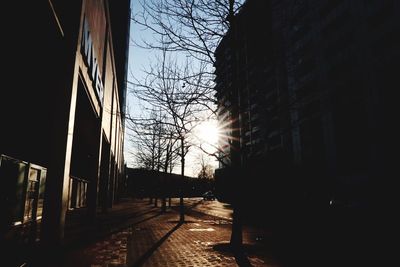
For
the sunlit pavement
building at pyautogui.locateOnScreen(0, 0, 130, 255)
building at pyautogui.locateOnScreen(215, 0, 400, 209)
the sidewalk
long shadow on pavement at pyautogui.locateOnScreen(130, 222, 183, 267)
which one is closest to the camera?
long shadow on pavement at pyautogui.locateOnScreen(130, 222, 183, 267)

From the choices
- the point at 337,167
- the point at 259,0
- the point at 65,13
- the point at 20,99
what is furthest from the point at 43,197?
the point at 337,167

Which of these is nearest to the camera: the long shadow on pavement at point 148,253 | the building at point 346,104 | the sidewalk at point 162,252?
the long shadow on pavement at point 148,253

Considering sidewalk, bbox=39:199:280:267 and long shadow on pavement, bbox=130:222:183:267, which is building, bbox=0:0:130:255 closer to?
sidewalk, bbox=39:199:280:267

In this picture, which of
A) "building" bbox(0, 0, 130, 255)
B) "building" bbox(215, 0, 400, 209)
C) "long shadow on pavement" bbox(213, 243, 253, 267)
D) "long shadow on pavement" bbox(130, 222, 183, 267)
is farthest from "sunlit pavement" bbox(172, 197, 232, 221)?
"building" bbox(0, 0, 130, 255)

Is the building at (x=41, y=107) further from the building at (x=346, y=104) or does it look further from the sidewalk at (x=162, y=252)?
the building at (x=346, y=104)

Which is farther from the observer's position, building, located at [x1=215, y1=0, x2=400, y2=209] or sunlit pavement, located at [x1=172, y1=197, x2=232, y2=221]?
building, located at [x1=215, y1=0, x2=400, y2=209]

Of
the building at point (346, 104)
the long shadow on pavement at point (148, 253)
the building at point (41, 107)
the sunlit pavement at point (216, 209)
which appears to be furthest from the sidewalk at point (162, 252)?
the sunlit pavement at point (216, 209)

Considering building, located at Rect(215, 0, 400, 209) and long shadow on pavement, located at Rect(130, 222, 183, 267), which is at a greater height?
building, located at Rect(215, 0, 400, 209)

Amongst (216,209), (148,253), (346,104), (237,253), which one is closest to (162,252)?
(148,253)

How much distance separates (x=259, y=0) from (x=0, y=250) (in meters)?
9.79

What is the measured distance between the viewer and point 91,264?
6180 millimetres

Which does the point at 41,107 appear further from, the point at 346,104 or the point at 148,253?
the point at 346,104

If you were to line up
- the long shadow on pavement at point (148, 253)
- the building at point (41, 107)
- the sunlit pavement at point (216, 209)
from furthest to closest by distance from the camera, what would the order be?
the sunlit pavement at point (216, 209)
the building at point (41, 107)
the long shadow on pavement at point (148, 253)

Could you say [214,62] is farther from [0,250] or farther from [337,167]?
[337,167]
